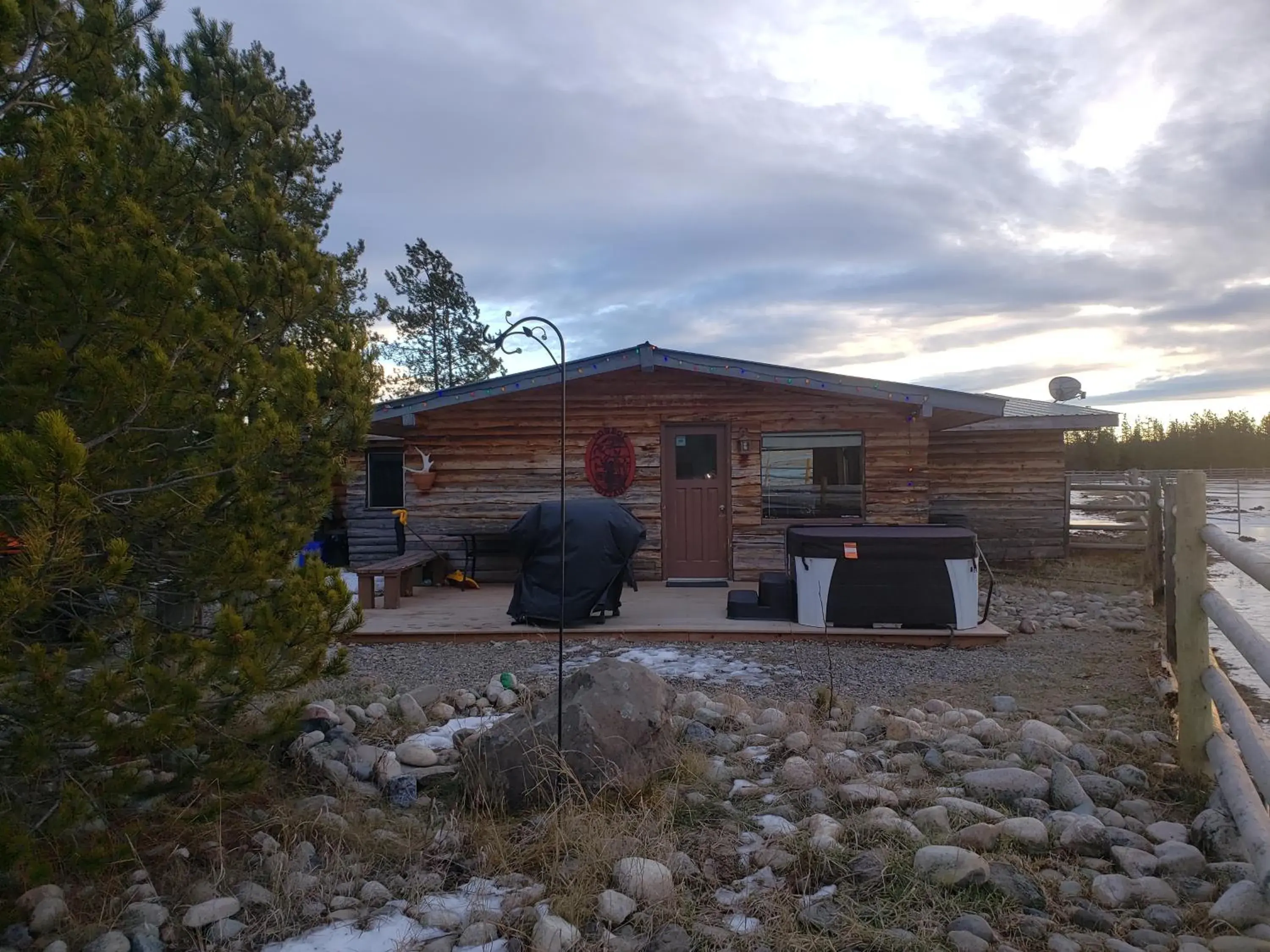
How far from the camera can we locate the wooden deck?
7.60 metres

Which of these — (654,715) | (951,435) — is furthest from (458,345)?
(654,715)

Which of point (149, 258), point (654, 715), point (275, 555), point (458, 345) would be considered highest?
point (458, 345)

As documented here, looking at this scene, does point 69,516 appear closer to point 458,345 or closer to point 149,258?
point 149,258

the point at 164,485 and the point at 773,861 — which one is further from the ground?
the point at 164,485

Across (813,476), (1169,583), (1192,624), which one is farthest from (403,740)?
(813,476)

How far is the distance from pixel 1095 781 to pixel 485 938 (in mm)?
2716

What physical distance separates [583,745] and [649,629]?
4.18 metres

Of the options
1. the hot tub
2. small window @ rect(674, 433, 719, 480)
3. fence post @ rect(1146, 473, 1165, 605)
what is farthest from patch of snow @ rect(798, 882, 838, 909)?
small window @ rect(674, 433, 719, 480)

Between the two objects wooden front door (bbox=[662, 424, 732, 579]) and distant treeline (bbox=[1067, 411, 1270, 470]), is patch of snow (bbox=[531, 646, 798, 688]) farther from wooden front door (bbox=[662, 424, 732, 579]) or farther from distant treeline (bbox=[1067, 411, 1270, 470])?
distant treeline (bbox=[1067, 411, 1270, 470])

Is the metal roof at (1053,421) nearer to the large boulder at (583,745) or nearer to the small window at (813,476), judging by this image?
the small window at (813,476)

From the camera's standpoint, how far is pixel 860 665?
22.2 feet

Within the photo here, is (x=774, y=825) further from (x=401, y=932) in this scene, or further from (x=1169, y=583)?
(x=1169, y=583)

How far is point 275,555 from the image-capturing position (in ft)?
10.8

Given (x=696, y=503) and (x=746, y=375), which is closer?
(x=746, y=375)
